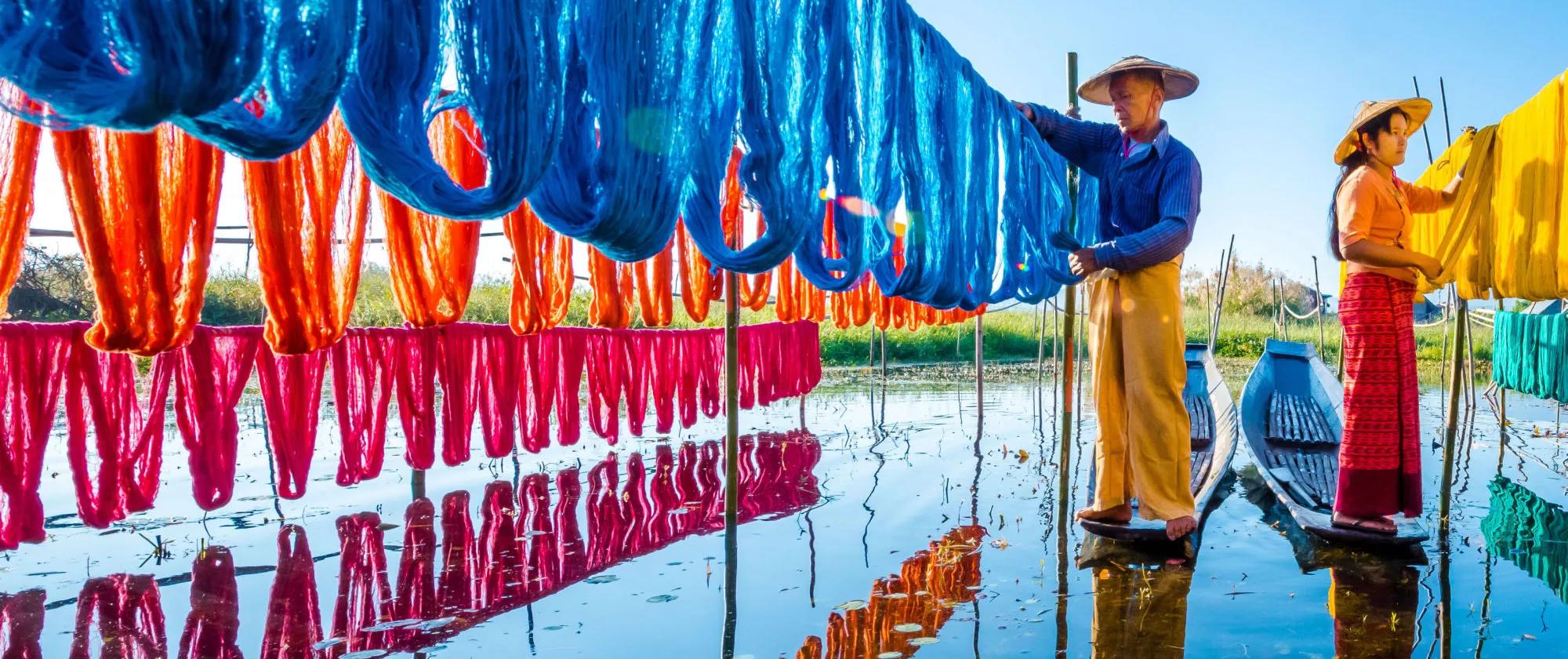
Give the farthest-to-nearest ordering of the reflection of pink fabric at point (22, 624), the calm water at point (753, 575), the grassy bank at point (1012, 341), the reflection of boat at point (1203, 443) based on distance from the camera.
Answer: the grassy bank at point (1012, 341), the reflection of boat at point (1203, 443), the calm water at point (753, 575), the reflection of pink fabric at point (22, 624)

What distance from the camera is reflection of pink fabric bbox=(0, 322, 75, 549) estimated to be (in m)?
2.88

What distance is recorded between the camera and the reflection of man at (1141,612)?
283 cm

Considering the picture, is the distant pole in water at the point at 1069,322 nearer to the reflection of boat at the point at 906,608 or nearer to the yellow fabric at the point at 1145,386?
the yellow fabric at the point at 1145,386

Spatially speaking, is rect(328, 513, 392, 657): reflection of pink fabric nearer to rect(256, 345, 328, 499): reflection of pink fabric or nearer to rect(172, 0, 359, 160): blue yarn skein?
rect(256, 345, 328, 499): reflection of pink fabric

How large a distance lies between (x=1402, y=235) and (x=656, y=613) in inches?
132

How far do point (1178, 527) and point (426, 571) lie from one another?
9.73 feet

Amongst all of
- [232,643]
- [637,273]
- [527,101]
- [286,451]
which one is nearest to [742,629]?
[232,643]

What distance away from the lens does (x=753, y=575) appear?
147 inches

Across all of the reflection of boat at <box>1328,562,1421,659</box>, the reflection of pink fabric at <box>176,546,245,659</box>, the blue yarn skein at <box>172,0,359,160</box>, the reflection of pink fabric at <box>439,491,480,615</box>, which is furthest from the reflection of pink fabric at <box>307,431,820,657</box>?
the reflection of boat at <box>1328,562,1421,659</box>

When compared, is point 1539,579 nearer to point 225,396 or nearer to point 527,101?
point 527,101

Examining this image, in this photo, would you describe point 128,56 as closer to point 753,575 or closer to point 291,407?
point 291,407

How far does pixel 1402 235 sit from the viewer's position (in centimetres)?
392

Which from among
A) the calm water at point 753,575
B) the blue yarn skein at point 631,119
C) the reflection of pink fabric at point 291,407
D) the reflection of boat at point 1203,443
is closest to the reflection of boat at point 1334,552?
the calm water at point 753,575

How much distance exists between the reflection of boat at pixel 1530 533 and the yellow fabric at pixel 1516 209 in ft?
3.52
